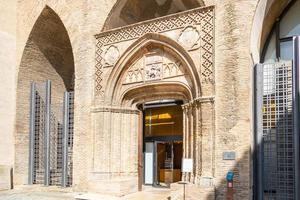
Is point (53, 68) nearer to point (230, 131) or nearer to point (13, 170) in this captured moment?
point (13, 170)

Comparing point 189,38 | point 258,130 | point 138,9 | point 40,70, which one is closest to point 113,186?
point 258,130

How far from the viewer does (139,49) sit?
34.0ft

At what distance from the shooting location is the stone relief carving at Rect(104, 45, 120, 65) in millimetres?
10703

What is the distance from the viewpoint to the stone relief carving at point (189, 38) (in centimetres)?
925

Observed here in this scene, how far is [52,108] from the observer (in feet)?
44.1

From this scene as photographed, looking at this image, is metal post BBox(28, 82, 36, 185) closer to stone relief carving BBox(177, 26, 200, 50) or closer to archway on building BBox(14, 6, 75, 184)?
archway on building BBox(14, 6, 75, 184)

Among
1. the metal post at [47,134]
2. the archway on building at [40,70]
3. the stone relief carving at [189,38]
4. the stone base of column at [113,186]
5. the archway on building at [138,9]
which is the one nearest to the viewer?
the stone relief carving at [189,38]

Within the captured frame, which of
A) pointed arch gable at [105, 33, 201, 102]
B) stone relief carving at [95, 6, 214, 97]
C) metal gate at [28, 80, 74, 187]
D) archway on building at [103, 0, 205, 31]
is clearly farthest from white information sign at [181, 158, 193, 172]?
metal gate at [28, 80, 74, 187]

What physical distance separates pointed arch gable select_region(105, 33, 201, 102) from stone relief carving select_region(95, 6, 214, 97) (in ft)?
0.58

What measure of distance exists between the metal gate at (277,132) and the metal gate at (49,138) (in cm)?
633

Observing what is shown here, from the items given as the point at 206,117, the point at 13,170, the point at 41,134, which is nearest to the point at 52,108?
the point at 41,134

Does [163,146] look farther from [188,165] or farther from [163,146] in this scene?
[188,165]

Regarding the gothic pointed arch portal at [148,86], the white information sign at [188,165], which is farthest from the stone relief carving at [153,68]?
the white information sign at [188,165]

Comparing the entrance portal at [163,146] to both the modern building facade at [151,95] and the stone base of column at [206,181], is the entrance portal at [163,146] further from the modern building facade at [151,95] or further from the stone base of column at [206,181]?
the stone base of column at [206,181]
